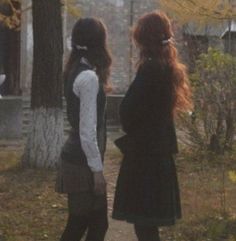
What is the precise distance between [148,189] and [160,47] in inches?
38.7

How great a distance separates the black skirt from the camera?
4.96 meters

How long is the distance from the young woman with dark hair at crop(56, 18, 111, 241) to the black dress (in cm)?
22

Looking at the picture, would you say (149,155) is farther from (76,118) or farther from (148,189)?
(76,118)

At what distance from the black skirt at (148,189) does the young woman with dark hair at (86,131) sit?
259mm

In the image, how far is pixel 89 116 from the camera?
4.58 m

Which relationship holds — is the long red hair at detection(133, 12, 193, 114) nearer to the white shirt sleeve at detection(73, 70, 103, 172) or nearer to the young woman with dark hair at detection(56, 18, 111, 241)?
the young woman with dark hair at detection(56, 18, 111, 241)

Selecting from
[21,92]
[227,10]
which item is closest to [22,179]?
[227,10]

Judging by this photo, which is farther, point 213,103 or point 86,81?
point 213,103

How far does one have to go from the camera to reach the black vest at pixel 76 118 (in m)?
4.69

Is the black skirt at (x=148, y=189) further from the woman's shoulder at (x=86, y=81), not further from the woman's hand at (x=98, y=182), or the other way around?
the woman's shoulder at (x=86, y=81)

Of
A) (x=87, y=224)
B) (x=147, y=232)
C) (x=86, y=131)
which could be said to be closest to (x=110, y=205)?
(x=147, y=232)

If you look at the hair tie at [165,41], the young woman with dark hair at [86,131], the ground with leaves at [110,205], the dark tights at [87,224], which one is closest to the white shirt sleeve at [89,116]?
the young woman with dark hair at [86,131]

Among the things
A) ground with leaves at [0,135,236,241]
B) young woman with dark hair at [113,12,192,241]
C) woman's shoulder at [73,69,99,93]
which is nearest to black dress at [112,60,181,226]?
young woman with dark hair at [113,12,192,241]

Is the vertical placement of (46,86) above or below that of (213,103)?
above
